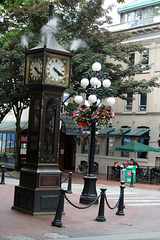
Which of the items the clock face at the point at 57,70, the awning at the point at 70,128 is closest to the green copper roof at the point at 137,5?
the awning at the point at 70,128

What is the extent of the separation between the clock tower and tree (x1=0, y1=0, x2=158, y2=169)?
39.1ft

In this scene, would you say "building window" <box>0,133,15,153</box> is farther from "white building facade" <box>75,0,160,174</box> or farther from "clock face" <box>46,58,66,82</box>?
"clock face" <box>46,58,66,82</box>

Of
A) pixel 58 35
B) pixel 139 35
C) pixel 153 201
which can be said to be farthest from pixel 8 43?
pixel 153 201

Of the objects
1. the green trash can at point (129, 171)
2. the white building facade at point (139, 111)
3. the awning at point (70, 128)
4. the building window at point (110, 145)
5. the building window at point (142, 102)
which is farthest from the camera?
the building window at point (110, 145)

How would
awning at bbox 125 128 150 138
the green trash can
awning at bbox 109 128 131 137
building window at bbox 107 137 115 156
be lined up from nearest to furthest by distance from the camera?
the green trash can → awning at bbox 125 128 150 138 → awning at bbox 109 128 131 137 → building window at bbox 107 137 115 156

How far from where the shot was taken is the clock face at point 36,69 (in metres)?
10.5

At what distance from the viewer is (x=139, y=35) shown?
99.6ft

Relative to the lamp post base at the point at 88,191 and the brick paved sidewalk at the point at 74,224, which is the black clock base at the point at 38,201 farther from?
the lamp post base at the point at 88,191

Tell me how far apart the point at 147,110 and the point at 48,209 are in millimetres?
20197

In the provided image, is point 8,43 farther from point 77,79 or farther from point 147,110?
point 147,110

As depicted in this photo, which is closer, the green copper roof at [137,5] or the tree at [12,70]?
the tree at [12,70]

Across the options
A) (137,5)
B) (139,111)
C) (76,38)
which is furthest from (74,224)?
(137,5)

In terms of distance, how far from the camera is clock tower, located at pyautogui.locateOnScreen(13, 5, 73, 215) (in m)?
10.2

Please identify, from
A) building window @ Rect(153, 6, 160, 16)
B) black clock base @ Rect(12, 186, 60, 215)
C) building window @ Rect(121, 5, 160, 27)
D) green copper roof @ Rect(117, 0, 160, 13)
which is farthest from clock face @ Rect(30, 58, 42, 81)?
green copper roof @ Rect(117, 0, 160, 13)
